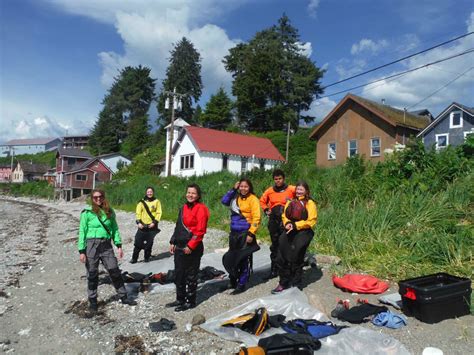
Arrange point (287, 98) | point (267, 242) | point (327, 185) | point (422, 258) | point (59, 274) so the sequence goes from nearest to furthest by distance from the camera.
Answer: point (422, 258) < point (59, 274) < point (267, 242) < point (327, 185) < point (287, 98)

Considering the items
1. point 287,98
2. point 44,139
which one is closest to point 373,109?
point 287,98

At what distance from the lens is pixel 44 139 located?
130 m

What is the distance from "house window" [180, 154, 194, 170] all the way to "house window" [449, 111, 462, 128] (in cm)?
2229

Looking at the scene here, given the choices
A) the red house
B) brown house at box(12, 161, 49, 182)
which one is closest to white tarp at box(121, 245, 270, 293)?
brown house at box(12, 161, 49, 182)

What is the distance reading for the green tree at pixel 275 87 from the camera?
46.6m

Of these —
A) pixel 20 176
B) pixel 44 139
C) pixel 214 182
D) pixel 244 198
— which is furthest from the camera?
pixel 44 139

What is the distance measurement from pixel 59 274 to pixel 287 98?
4227cm

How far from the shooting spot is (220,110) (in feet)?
Result: 171

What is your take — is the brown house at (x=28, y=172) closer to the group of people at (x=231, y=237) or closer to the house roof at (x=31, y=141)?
the house roof at (x=31, y=141)

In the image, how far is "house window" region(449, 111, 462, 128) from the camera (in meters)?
26.2

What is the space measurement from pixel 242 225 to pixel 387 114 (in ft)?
81.4

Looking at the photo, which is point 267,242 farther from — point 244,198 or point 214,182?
point 214,182

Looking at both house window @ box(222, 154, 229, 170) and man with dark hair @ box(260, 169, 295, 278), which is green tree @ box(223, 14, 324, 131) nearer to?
house window @ box(222, 154, 229, 170)

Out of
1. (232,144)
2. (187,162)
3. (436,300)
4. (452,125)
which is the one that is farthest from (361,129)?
(436,300)
